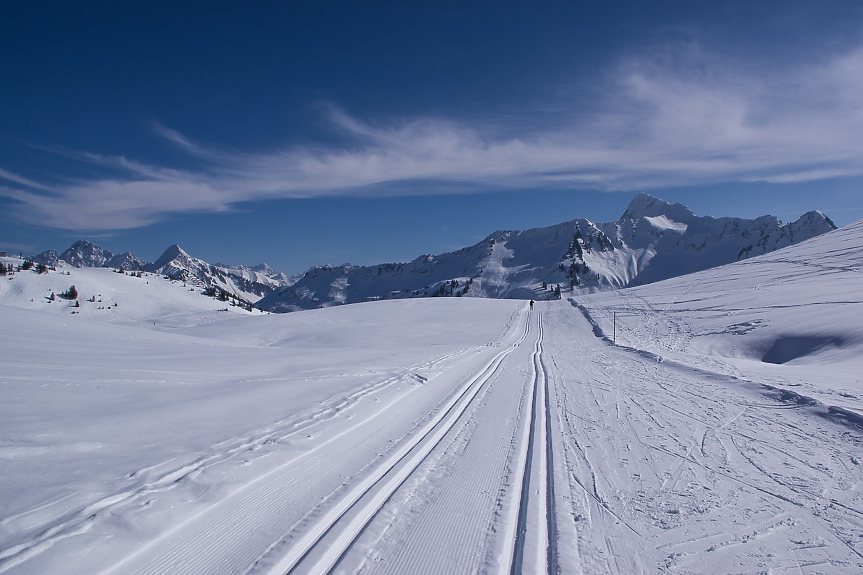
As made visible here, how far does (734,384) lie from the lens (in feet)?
33.5

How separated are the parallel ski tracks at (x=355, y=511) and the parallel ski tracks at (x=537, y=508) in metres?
1.30

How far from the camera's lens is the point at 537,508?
4.22 metres

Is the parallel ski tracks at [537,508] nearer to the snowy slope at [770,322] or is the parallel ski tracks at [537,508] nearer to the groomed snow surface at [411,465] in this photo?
the groomed snow surface at [411,465]

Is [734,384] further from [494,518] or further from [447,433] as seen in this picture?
[494,518]

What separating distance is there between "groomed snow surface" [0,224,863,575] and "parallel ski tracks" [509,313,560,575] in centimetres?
3

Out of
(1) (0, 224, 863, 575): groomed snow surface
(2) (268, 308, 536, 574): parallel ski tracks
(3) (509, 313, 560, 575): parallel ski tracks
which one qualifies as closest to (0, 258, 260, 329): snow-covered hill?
(1) (0, 224, 863, 575): groomed snow surface

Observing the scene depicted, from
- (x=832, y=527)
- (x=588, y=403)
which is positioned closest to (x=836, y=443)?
(x=832, y=527)

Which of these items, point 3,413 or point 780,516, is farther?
point 3,413

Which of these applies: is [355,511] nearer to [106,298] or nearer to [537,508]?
[537,508]

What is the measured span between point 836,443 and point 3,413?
1155cm

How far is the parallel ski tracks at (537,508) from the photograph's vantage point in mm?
3391

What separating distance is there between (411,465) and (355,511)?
1286mm

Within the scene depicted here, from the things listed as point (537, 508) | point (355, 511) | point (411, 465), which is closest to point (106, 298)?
point (411, 465)

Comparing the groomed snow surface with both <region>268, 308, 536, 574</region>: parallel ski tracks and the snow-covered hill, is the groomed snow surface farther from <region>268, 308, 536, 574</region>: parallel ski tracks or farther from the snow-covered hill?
the snow-covered hill
